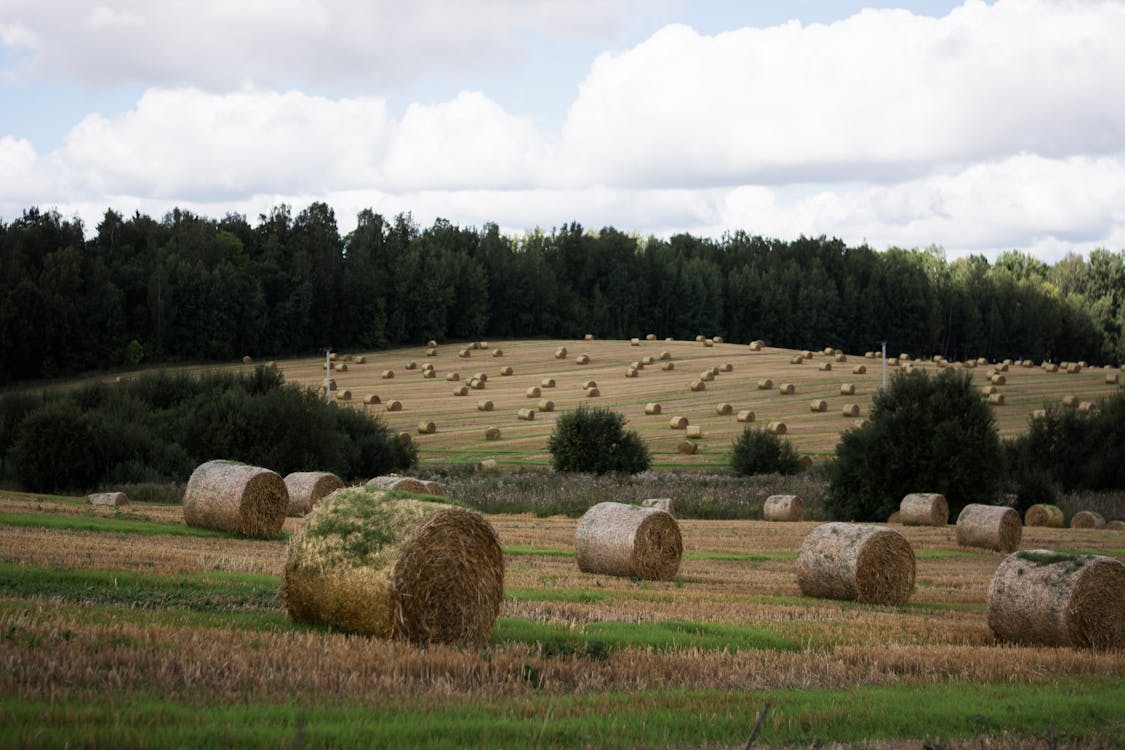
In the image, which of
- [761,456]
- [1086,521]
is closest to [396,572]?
[1086,521]

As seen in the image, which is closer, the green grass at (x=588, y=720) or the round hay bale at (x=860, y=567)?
the green grass at (x=588, y=720)

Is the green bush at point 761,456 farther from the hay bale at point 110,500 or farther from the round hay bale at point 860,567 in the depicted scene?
the round hay bale at point 860,567

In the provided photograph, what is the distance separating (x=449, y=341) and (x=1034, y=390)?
1738 inches

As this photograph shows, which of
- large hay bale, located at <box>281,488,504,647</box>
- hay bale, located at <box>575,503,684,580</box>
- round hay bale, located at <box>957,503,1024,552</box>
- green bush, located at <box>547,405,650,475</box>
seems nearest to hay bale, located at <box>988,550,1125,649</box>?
large hay bale, located at <box>281,488,504,647</box>

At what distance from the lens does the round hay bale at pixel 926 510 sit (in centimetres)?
3716

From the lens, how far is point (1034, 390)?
224ft

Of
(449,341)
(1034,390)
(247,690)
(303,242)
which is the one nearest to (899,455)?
(1034,390)

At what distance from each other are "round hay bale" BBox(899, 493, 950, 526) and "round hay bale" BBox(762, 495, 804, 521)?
337 centimetres

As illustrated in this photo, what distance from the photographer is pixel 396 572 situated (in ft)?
36.4

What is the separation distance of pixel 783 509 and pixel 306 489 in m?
16.0

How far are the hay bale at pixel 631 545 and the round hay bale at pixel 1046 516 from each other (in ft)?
74.4

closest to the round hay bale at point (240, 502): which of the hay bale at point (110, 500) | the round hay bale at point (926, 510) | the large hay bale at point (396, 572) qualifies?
the hay bale at point (110, 500)

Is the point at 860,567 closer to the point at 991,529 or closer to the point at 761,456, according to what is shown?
the point at 991,529

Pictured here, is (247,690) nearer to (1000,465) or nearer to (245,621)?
(245,621)
